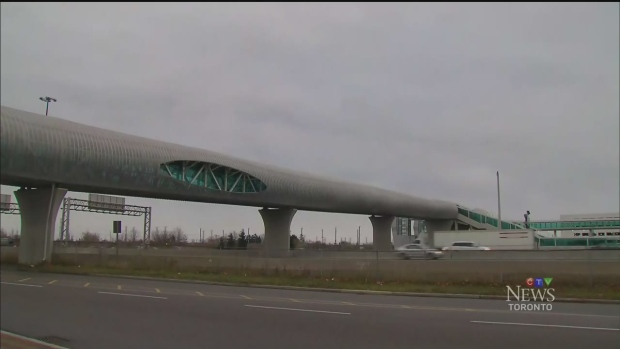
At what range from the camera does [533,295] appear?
18094 millimetres

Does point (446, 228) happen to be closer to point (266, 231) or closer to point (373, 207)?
point (373, 207)

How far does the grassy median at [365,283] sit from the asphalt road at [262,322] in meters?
2.79

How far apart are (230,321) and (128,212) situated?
342 centimetres

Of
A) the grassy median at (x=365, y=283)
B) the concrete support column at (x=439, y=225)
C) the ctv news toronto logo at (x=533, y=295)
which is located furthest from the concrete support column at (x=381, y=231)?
the ctv news toronto logo at (x=533, y=295)

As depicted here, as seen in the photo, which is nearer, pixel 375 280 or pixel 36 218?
pixel 36 218

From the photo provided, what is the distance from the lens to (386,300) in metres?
17.2

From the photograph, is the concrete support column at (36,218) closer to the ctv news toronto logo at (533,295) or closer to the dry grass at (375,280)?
the dry grass at (375,280)

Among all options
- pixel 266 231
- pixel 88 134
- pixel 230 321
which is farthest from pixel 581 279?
pixel 266 231

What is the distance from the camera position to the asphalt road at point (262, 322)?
22.2ft

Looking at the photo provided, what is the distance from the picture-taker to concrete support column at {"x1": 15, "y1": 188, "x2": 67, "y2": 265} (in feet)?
18.5

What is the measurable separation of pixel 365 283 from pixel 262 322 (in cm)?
1321

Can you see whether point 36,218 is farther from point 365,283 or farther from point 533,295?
point 365,283

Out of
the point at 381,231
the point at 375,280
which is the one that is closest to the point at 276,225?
the point at 381,231

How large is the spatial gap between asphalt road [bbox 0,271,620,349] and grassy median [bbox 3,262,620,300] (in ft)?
9.14
